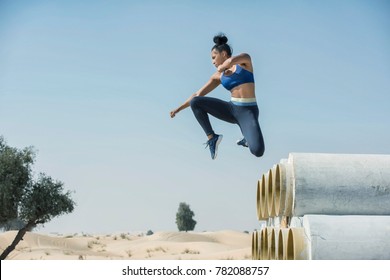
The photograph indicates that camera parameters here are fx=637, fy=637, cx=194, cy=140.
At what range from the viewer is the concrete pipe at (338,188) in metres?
9.41

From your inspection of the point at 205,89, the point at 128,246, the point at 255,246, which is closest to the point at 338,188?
the point at 205,89

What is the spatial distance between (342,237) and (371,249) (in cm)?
46

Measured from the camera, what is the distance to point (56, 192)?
24484 mm

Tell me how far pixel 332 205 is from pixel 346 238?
722mm

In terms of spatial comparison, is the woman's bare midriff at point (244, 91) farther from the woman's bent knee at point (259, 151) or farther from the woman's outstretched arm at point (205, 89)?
the woman's bent knee at point (259, 151)

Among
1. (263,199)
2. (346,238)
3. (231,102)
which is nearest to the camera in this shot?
(346,238)

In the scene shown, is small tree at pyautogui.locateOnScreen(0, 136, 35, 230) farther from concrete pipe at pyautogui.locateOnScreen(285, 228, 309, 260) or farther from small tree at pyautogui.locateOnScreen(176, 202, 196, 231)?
small tree at pyautogui.locateOnScreen(176, 202, 196, 231)

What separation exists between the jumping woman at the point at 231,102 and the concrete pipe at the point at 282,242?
190cm

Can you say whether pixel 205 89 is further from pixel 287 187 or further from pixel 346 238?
pixel 346 238

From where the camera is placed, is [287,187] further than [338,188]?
Yes

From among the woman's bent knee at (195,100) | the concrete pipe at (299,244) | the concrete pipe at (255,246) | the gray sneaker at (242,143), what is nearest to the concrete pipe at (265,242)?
the concrete pipe at (255,246)

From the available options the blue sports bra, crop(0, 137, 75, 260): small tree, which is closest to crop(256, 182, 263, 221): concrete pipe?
the blue sports bra

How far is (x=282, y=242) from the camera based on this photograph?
9984 mm

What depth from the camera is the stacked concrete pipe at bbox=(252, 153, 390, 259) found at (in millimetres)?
8820
